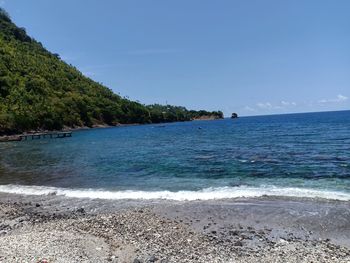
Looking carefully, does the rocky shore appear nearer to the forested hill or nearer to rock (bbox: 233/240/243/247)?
rock (bbox: 233/240/243/247)

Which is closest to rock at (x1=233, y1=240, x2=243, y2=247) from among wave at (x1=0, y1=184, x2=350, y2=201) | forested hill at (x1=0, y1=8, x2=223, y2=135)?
wave at (x1=0, y1=184, x2=350, y2=201)

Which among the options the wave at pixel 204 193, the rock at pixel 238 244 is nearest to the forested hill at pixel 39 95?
the wave at pixel 204 193

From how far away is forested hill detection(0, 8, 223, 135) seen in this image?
117m

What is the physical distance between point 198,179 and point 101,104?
16527cm

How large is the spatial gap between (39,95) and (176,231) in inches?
5419

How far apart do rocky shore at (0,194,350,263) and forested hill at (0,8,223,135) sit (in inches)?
3735

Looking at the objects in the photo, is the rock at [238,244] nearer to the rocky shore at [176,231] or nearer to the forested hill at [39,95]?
the rocky shore at [176,231]

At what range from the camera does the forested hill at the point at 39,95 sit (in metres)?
117

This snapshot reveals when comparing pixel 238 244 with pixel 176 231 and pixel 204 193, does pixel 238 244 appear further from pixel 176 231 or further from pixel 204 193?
pixel 204 193

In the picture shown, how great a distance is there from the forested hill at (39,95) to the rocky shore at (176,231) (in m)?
94.9

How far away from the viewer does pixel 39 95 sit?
139875 mm

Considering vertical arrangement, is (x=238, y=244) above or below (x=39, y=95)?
below

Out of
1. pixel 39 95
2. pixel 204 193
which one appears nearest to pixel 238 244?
pixel 204 193

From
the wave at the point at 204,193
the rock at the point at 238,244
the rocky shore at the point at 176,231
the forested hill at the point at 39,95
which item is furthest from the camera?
the forested hill at the point at 39,95
